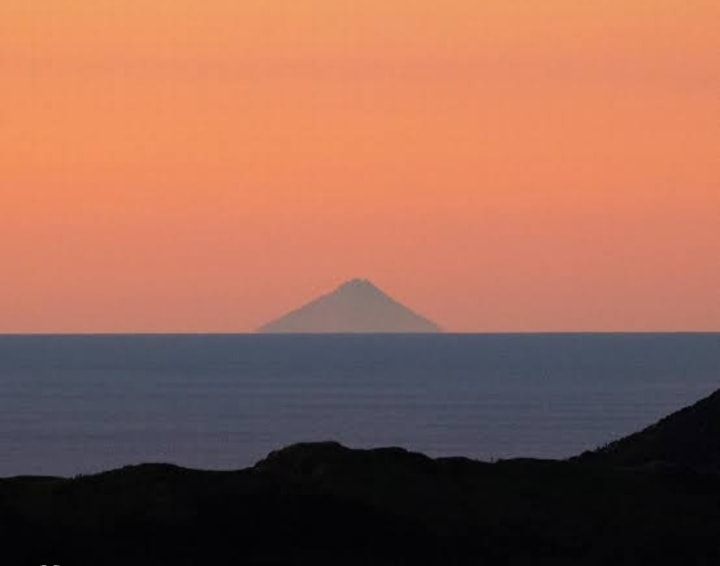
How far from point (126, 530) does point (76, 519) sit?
1.22m

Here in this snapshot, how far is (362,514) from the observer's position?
55500 millimetres

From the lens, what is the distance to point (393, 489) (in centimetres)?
5747

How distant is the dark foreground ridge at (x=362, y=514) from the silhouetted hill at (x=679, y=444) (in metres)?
18.5

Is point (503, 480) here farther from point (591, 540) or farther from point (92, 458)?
point (92, 458)

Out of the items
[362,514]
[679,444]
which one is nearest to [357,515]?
[362,514]

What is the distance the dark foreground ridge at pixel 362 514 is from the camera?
5281 cm

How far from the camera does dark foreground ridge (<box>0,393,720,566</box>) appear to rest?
52.8 m

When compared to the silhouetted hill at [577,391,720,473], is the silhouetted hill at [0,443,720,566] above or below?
below

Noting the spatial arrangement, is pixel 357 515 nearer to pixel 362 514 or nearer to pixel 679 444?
pixel 362 514

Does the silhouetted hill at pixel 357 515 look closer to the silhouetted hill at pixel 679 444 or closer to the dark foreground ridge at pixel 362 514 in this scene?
the dark foreground ridge at pixel 362 514

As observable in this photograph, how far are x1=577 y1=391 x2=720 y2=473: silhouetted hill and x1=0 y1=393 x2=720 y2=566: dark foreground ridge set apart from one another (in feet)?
60.8

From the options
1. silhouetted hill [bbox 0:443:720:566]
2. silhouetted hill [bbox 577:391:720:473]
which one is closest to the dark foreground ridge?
silhouetted hill [bbox 0:443:720:566]

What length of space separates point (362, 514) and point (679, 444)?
29.2 m

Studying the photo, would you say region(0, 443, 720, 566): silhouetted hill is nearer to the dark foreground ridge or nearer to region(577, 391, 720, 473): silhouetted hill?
the dark foreground ridge
